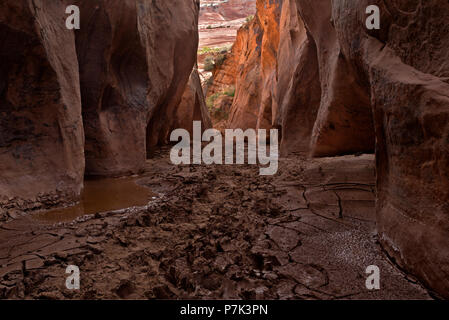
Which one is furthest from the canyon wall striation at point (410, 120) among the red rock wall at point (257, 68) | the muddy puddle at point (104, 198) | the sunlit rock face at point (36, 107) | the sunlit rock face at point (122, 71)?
the red rock wall at point (257, 68)

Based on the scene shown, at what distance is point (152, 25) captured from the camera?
5.80 m

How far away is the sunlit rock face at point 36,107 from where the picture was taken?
2.89m

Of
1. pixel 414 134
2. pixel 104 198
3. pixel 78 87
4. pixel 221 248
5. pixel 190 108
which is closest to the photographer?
pixel 414 134

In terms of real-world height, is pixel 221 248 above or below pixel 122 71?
below

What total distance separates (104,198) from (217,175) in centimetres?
168

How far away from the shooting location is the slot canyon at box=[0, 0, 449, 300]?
1593mm

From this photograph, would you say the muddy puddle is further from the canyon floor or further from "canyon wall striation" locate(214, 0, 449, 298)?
"canyon wall striation" locate(214, 0, 449, 298)

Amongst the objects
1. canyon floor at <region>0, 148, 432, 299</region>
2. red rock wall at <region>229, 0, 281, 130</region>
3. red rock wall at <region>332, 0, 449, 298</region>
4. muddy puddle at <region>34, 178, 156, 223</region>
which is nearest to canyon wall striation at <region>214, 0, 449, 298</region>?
red rock wall at <region>332, 0, 449, 298</region>

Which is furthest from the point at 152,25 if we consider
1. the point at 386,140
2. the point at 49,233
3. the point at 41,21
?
the point at 386,140

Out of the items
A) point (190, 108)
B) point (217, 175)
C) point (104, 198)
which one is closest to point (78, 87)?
point (104, 198)

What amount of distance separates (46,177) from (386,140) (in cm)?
311

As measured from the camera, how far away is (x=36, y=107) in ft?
10.6

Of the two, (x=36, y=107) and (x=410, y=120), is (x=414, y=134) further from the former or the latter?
(x=36, y=107)
